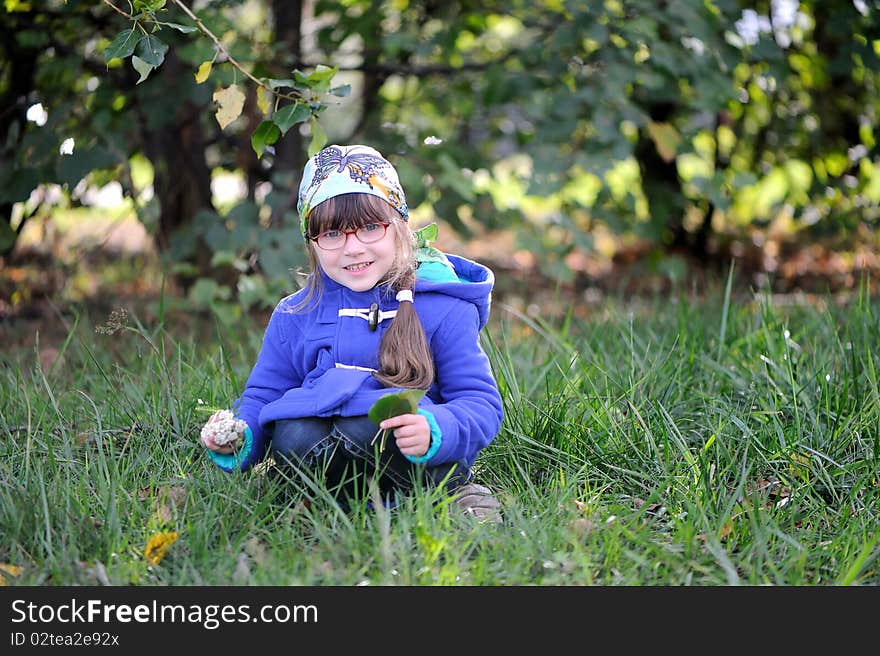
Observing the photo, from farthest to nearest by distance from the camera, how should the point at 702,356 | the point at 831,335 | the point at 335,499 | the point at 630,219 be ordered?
1. the point at 630,219
2. the point at 831,335
3. the point at 702,356
4. the point at 335,499

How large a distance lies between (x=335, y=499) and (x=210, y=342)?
5.74ft

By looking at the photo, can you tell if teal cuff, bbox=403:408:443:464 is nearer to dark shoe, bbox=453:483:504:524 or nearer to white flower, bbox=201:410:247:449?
dark shoe, bbox=453:483:504:524

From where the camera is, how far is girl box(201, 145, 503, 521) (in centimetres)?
216

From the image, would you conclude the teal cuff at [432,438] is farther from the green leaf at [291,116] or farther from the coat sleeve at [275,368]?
the green leaf at [291,116]

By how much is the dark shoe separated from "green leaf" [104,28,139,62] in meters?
1.28

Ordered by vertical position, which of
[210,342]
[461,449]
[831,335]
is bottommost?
[210,342]

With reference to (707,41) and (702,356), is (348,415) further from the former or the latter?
(707,41)

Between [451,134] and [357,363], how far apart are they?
3.33 meters

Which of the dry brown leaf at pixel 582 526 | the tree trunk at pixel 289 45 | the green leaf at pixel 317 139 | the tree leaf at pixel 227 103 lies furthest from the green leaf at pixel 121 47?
the tree trunk at pixel 289 45

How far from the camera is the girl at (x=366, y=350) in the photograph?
2158 millimetres

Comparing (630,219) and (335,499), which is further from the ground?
(335,499)

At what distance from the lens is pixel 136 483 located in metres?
2.28

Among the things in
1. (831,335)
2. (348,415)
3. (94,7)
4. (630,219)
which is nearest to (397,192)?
(348,415)

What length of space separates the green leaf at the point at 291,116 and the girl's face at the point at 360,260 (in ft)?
1.45
